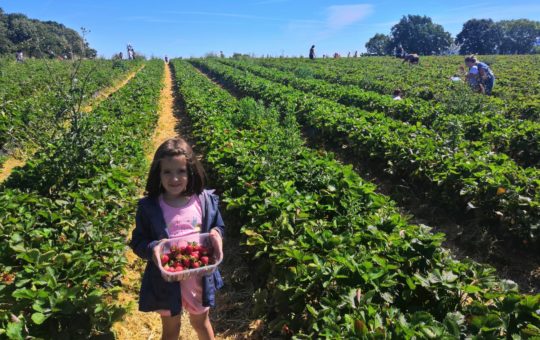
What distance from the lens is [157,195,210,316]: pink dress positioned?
267 cm

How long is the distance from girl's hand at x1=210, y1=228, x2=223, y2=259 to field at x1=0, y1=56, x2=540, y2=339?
0.74 meters

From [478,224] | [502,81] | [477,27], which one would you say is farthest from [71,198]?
[477,27]

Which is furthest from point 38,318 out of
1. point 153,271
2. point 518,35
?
point 518,35

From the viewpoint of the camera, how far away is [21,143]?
30.9ft

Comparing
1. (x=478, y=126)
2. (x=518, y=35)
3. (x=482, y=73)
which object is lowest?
(x=478, y=126)

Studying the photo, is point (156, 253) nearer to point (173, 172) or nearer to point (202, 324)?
point (173, 172)

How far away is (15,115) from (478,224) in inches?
447

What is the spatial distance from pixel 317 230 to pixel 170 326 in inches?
64.0

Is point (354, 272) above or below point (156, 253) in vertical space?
below

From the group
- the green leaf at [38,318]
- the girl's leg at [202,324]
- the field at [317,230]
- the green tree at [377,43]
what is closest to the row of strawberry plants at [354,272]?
the field at [317,230]

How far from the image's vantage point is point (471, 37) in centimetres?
8006

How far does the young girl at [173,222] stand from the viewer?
101 inches

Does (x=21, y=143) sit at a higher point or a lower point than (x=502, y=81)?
lower

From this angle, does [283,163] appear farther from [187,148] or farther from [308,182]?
[187,148]
